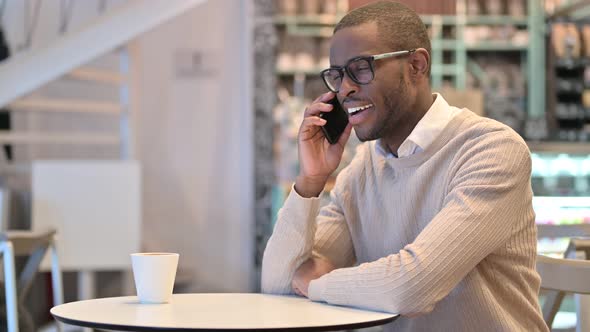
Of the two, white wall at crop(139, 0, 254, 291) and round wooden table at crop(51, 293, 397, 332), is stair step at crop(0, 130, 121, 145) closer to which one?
white wall at crop(139, 0, 254, 291)

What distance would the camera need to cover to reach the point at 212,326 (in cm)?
122

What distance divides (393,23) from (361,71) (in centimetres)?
11

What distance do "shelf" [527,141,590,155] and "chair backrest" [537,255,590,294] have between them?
14.4 ft

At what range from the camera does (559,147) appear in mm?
6090

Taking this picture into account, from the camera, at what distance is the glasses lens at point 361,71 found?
1.67 meters

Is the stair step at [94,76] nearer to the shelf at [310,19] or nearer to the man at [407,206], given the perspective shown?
the shelf at [310,19]

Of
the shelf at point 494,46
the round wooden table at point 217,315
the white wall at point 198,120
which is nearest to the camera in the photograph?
the round wooden table at point 217,315

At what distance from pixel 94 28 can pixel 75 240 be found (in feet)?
4.41

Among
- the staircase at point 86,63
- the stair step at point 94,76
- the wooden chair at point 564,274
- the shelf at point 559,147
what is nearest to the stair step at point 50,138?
the staircase at point 86,63

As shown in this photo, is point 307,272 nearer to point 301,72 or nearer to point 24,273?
point 24,273

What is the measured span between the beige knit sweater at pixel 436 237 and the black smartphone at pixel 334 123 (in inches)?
3.1

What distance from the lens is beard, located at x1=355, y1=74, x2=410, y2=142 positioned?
1.71m

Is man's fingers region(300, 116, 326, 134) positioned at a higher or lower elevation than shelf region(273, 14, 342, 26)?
lower

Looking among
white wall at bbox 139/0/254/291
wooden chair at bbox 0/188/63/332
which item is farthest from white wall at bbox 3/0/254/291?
wooden chair at bbox 0/188/63/332
